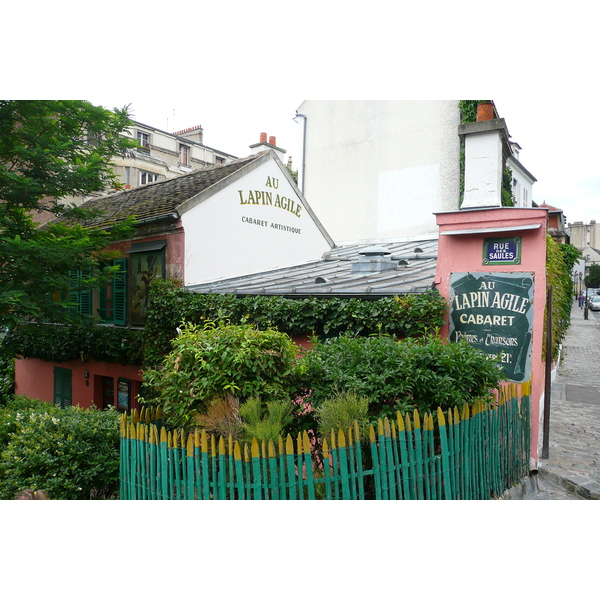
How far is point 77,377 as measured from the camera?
44.7 ft

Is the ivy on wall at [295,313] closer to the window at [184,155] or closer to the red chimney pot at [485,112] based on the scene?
the red chimney pot at [485,112]

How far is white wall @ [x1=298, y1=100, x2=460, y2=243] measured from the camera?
16.7 meters

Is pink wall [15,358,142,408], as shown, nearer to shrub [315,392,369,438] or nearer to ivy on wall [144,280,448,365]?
ivy on wall [144,280,448,365]

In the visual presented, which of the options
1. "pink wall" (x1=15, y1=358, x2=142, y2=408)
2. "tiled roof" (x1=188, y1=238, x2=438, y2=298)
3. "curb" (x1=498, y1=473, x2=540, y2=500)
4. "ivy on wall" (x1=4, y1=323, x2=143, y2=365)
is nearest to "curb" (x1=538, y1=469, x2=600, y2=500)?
"curb" (x1=498, y1=473, x2=540, y2=500)

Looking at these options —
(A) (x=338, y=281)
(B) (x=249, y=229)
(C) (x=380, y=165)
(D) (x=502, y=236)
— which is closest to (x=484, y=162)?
(D) (x=502, y=236)

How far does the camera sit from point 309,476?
4449 millimetres

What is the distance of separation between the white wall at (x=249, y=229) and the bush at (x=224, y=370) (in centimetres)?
498

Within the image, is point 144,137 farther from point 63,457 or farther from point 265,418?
point 265,418

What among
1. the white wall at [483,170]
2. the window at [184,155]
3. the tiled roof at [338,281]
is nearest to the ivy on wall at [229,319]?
the tiled roof at [338,281]

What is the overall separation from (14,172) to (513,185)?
17530 millimetres

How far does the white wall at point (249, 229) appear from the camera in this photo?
1085cm

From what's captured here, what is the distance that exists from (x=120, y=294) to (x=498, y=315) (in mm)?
8854

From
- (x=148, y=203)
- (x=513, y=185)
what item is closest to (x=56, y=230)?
(x=148, y=203)

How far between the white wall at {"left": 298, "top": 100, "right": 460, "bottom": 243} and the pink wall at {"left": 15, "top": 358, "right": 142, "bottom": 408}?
32.6 feet
